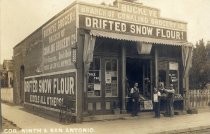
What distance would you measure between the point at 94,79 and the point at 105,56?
1156mm

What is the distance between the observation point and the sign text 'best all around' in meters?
14.0

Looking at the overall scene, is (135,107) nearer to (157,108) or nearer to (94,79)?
(157,108)

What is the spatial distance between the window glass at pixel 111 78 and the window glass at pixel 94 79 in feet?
1.35

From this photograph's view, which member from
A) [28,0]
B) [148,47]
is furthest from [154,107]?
[28,0]

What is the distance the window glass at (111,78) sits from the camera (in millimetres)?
14891

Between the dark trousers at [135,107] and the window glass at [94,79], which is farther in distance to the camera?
the dark trousers at [135,107]

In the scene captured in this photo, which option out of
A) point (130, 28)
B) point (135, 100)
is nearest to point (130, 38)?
point (130, 28)

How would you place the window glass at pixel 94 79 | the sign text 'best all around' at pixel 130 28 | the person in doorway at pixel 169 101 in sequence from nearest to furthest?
the sign text 'best all around' at pixel 130 28, the window glass at pixel 94 79, the person in doorway at pixel 169 101

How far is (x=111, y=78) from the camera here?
591 inches

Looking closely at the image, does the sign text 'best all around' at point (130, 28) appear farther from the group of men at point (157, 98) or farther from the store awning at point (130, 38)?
the group of men at point (157, 98)

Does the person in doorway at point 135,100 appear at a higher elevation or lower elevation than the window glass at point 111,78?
lower

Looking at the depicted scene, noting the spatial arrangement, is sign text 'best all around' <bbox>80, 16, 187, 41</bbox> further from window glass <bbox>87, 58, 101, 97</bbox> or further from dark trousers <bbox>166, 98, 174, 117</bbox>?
dark trousers <bbox>166, 98, 174, 117</bbox>

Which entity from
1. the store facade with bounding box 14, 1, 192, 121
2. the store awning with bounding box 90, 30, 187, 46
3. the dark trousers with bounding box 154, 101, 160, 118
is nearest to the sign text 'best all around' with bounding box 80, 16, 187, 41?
the store facade with bounding box 14, 1, 192, 121

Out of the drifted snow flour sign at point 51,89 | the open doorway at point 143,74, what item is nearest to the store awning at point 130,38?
the open doorway at point 143,74
